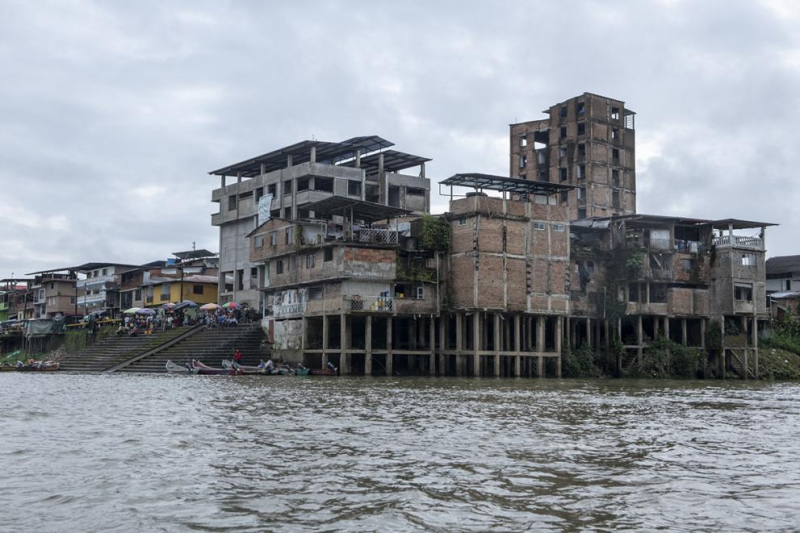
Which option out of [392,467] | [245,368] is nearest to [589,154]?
[245,368]

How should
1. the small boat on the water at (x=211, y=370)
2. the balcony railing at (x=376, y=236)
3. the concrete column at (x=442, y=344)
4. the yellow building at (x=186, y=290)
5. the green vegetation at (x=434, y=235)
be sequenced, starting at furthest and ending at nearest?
the yellow building at (x=186, y=290), the green vegetation at (x=434, y=235), the balcony railing at (x=376, y=236), the concrete column at (x=442, y=344), the small boat on the water at (x=211, y=370)

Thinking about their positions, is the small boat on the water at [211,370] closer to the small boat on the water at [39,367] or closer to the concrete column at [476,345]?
the concrete column at [476,345]

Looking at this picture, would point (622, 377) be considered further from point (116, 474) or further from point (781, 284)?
point (116, 474)

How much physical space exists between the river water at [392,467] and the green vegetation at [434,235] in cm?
2652

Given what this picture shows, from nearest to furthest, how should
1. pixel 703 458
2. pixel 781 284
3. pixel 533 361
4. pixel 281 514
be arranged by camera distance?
pixel 281 514 < pixel 703 458 < pixel 533 361 < pixel 781 284

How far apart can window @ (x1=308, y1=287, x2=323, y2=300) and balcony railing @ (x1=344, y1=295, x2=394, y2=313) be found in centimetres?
356

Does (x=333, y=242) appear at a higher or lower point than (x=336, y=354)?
higher

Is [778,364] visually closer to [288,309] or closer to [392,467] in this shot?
[288,309]

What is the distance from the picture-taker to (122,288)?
8806cm

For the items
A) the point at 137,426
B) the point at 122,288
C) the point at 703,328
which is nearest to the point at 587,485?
the point at 137,426

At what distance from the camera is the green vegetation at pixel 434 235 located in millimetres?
52562

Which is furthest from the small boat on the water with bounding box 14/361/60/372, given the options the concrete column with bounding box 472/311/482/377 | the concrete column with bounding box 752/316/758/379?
the concrete column with bounding box 752/316/758/379

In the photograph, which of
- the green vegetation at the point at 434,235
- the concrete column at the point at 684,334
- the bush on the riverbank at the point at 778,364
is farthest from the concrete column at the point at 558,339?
the bush on the riverbank at the point at 778,364

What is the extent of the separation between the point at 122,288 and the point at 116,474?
78330 millimetres
